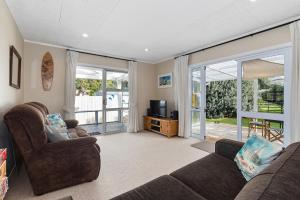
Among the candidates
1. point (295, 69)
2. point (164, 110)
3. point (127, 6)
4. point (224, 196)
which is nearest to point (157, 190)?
point (224, 196)

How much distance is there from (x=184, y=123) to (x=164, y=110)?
0.78 m

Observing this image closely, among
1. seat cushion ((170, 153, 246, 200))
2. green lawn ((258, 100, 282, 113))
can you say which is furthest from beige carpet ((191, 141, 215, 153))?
seat cushion ((170, 153, 246, 200))

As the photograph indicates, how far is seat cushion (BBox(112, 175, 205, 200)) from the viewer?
3.61 feet

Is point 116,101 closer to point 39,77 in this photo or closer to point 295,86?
point 39,77

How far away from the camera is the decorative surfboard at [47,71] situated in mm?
3738

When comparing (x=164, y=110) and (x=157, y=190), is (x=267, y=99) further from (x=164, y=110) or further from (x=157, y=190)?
(x=157, y=190)

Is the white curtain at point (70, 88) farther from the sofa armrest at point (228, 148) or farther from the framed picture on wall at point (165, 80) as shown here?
the sofa armrest at point (228, 148)

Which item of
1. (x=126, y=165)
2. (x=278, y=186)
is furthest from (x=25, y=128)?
(x=278, y=186)

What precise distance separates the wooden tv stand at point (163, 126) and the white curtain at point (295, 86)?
263 centimetres

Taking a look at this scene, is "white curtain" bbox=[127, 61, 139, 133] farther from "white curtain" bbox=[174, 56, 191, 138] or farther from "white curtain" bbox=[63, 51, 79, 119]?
"white curtain" bbox=[63, 51, 79, 119]

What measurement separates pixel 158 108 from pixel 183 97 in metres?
1.00

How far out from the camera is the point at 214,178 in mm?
1392

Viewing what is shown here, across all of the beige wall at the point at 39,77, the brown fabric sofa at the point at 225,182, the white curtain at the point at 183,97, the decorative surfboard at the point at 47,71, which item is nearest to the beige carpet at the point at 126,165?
the white curtain at the point at 183,97

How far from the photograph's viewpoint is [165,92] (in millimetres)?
5320
